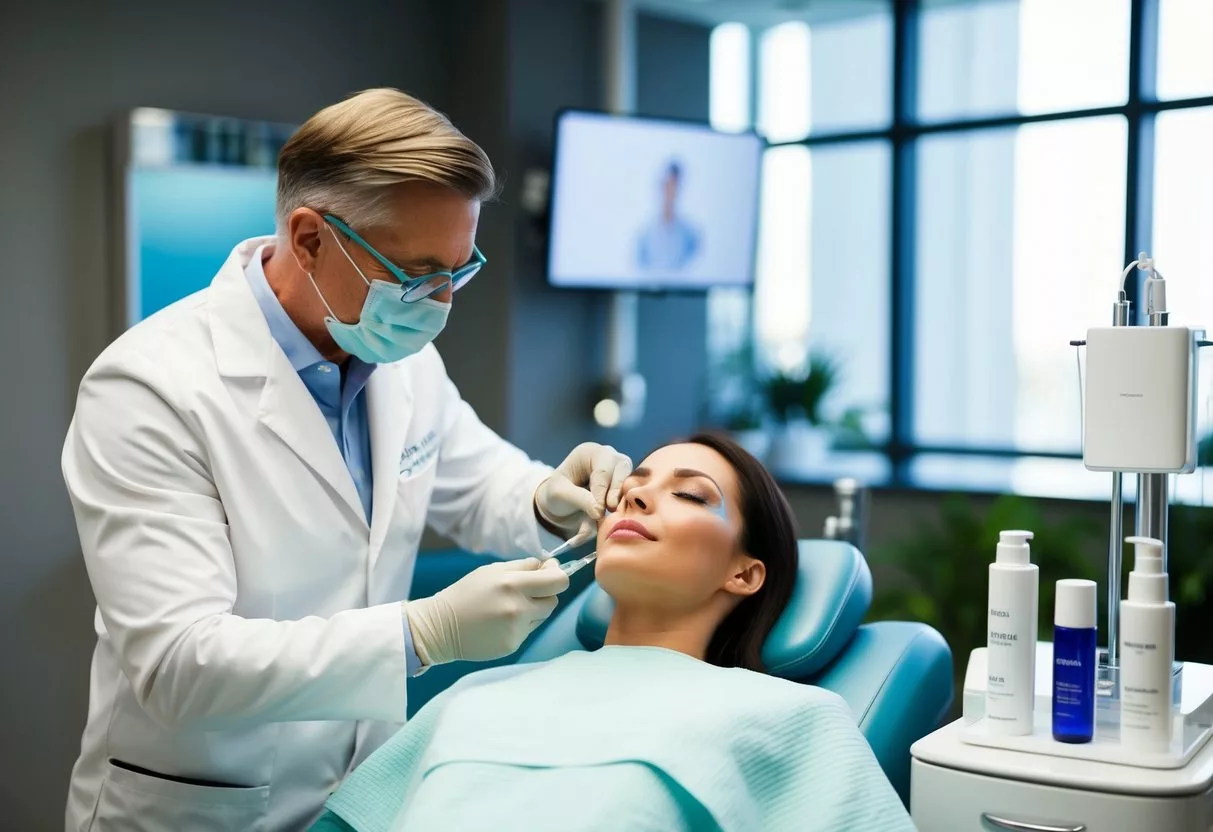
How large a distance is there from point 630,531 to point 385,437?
1.29 feet

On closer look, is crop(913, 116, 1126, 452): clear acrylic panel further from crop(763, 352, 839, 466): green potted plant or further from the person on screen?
the person on screen

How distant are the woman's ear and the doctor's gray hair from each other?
65 centimetres

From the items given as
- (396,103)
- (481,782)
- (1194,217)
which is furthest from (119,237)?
(1194,217)

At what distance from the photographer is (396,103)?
61.8 inches

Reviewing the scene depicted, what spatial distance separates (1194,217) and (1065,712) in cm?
298

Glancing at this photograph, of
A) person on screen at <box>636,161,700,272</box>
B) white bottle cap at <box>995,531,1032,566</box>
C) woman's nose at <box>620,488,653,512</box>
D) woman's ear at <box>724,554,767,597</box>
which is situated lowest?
woman's ear at <box>724,554,767,597</box>

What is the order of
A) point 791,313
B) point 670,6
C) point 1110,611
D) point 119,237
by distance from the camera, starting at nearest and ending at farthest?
1. point 1110,611
2. point 119,237
3. point 670,6
4. point 791,313

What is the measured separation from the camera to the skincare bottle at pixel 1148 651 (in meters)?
1.29

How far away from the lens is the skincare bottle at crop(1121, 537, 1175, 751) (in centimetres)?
129

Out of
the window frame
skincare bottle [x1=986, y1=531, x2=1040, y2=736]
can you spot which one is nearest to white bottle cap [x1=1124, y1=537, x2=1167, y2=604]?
skincare bottle [x1=986, y1=531, x2=1040, y2=736]

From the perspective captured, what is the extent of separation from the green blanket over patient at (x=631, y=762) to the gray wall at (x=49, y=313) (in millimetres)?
1725

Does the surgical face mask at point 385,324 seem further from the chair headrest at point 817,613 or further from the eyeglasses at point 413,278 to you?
the chair headrest at point 817,613

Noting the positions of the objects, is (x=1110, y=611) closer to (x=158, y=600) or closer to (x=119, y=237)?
(x=158, y=600)

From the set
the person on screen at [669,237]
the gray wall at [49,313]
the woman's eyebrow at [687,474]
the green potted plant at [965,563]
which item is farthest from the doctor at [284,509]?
the person on screen at [669,237]
